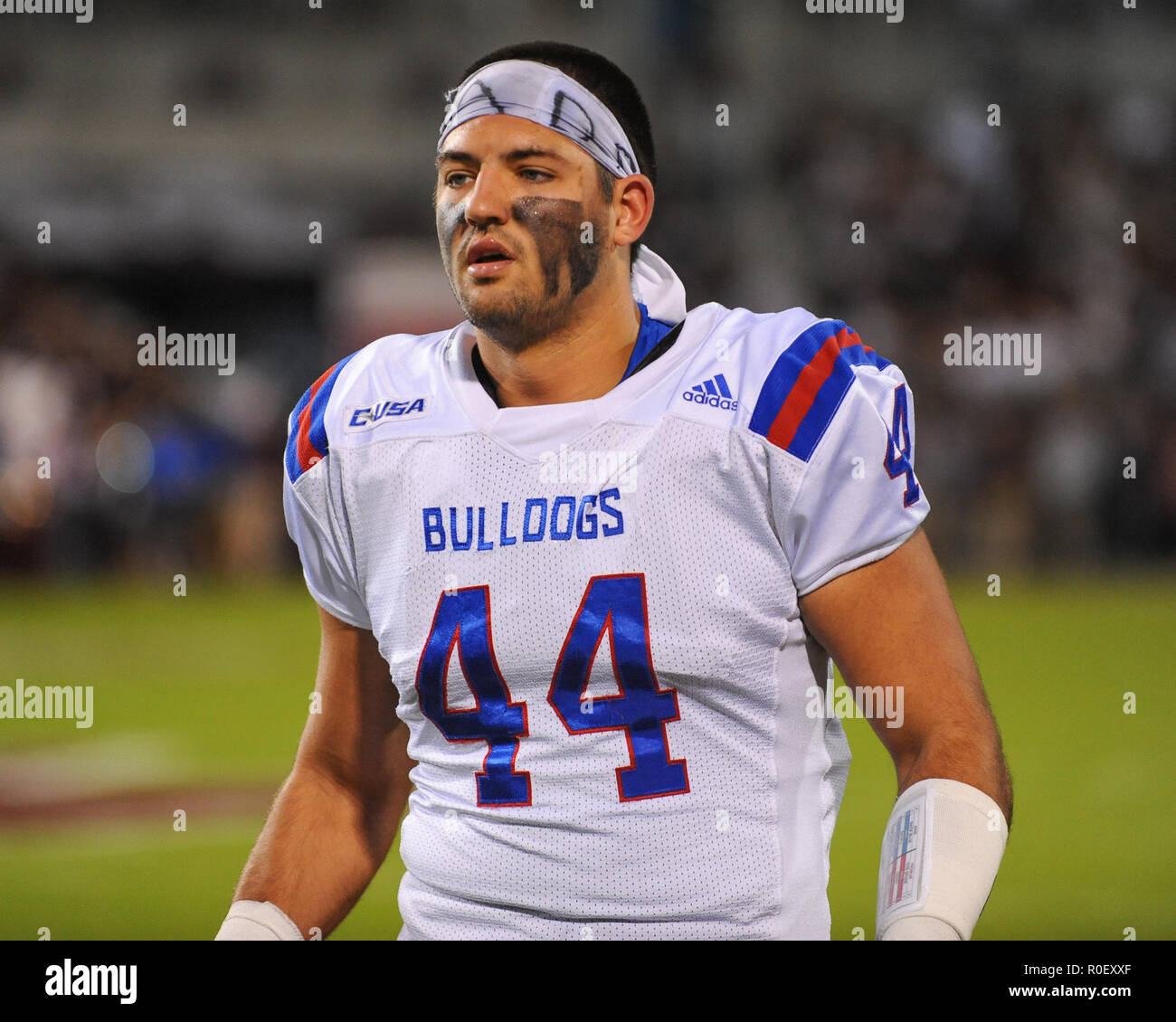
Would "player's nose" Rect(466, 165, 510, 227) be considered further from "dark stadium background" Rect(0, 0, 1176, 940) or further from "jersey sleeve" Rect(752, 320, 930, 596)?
"dark stadium background" Rect(0, 0, 1176, 940)

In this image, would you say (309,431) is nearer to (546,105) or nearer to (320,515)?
(320,515)

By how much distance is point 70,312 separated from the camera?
14.2 meters

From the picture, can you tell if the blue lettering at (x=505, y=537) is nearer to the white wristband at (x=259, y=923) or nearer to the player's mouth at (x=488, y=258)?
the player's mouth at (x=488, y=258)

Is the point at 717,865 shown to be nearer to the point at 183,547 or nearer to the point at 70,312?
the point at 183,547

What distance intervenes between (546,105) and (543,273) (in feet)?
0.78

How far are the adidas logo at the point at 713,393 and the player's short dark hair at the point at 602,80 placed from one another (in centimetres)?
31

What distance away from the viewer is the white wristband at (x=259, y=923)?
83.2 inches

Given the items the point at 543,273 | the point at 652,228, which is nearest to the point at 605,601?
the point at 543,273

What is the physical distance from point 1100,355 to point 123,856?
9553 millimetres

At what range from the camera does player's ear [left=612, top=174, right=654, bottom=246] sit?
89.5 inches

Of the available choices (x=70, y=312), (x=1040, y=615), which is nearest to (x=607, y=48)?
(x=70, y=312)

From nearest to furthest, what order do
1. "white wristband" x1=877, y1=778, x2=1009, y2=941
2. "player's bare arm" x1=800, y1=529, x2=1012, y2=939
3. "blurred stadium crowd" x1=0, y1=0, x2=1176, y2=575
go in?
1. "white wristband" x1=877, y1=778, x2=1009, y2=941
2. "player's bare arm" x1=800, y1=529, x2=1012, y2=939
3. "blurred stadium crowd" x1=0, y1=0, x2=1176, y2=575

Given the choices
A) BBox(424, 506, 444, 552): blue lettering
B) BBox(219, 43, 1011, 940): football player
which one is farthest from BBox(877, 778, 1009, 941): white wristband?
BBox(424, 506, 444, 552): blue lettering

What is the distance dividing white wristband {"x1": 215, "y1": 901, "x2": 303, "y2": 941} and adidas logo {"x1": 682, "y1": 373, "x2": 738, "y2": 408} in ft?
2.83
